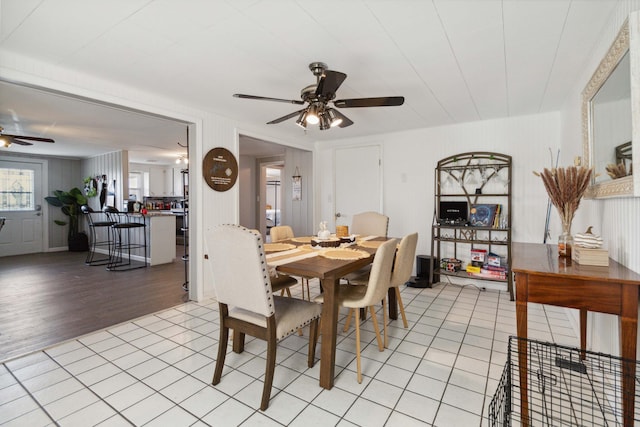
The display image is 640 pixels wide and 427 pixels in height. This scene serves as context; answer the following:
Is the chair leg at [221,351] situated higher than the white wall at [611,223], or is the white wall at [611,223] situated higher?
the white wall at [611,223]

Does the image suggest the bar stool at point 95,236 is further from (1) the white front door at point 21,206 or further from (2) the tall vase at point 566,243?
(2) the tall vase at point 566,243

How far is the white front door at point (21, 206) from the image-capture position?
6449 mm

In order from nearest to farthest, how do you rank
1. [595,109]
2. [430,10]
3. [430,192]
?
[430,10] < [595,109] < [430,192]

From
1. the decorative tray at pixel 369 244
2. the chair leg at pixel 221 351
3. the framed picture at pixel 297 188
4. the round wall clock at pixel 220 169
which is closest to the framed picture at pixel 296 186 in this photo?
the framed picture at pixel 297 188

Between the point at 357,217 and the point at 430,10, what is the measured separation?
2.48 meters

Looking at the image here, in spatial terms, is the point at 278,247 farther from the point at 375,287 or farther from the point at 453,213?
the point at 453,213

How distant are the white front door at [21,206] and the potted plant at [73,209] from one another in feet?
1.07

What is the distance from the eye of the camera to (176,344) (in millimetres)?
2479

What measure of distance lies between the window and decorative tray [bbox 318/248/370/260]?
7.81 m

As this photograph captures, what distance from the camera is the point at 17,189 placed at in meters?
6.66

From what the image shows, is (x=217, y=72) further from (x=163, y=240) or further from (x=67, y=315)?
(x=163, y=240)

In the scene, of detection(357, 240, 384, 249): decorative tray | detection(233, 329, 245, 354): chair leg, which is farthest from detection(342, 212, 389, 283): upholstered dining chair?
detection(233, 329, 245, 354): chair leg

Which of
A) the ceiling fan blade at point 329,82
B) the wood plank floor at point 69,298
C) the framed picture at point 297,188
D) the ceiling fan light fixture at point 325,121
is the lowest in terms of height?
the wood plank floor at point 69,298

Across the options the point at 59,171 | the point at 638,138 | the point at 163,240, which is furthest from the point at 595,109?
the point at 59,171
